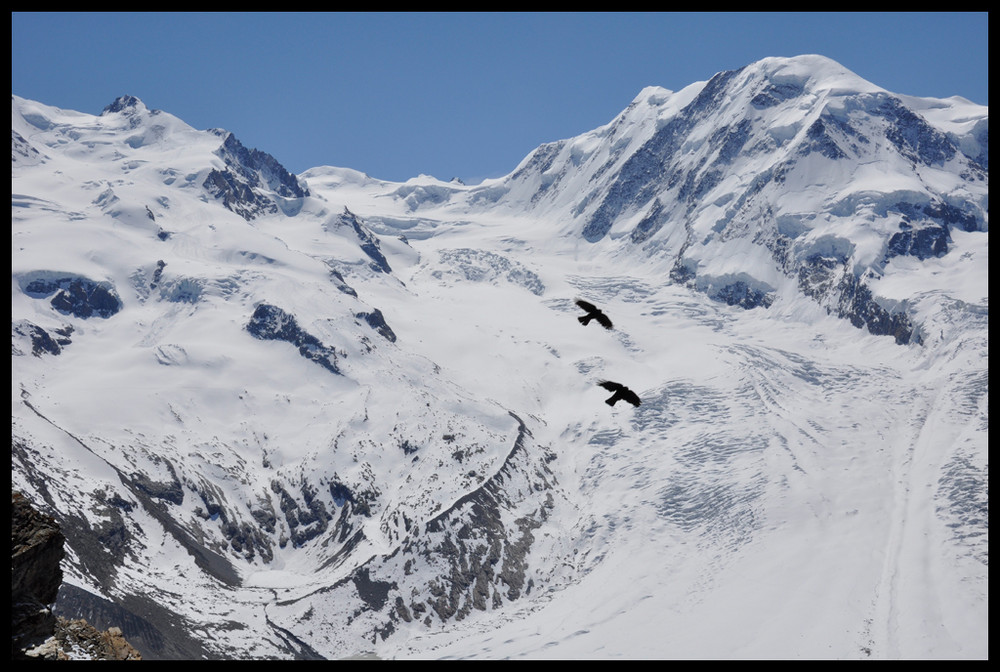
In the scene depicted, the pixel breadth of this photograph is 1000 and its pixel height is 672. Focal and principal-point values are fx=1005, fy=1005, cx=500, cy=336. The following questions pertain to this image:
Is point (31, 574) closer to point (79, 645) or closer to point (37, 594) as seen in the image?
point (37, 594)

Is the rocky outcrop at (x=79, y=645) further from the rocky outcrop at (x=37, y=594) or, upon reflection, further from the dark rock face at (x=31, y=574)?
the dark rock face at (x=31, y=574)

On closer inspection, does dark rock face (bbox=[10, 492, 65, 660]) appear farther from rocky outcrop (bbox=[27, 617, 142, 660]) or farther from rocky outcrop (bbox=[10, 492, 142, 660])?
rocky outcrop (bbox=[27, 617, 142, 660])

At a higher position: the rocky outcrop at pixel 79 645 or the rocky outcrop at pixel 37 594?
the rocky outcrop at pixel 37 594

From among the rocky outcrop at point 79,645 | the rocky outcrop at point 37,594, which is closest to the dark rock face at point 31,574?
the rocky outcrop at point 37,594

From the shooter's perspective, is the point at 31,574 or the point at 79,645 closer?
the point at 31,574

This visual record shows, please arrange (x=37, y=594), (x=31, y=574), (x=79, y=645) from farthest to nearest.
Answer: (x=79, y=645) → (x=37, y=594) → (x=31, y=574)

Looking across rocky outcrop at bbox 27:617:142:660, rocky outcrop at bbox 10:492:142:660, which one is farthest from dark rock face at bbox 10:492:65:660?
rocky outcrop at bbox 27:617:142:660

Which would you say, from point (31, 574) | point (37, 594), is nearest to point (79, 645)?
point (37, 594)
